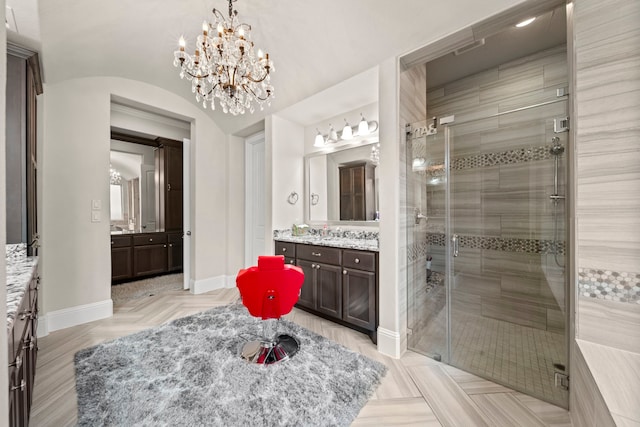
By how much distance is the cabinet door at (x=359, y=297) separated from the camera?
224 cm

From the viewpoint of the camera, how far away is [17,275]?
1425 millimetres

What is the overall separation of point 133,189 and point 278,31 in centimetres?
419

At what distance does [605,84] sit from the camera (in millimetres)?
1221

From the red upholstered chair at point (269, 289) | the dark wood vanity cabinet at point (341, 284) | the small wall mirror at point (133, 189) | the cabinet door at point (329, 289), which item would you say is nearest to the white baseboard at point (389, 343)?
the dark wood vanity cabinet at point (341, 284)

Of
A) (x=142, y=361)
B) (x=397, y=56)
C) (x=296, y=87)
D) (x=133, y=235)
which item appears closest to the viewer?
(x=142, y=361)

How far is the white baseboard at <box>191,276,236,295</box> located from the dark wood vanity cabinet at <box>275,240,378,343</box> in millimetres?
1525

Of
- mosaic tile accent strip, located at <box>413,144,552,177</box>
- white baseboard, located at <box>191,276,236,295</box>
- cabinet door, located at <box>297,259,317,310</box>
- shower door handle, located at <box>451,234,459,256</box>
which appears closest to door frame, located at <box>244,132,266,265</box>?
white baseboard, located at <box>191,276,236,295</box>

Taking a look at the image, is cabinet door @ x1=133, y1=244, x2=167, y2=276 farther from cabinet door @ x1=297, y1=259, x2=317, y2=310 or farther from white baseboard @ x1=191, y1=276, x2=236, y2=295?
cabinet door @ x1=297, y1=259, x2=317, y2=310

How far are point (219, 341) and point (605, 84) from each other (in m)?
3.06

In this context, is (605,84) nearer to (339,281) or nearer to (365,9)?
(365,9)

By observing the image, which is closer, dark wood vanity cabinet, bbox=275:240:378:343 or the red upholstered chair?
the red upholstered chair

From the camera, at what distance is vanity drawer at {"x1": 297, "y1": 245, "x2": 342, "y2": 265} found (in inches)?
98.7

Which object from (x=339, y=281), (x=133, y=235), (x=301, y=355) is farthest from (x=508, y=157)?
(x=133, y=235)

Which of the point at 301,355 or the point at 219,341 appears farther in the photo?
the point at 219,341
